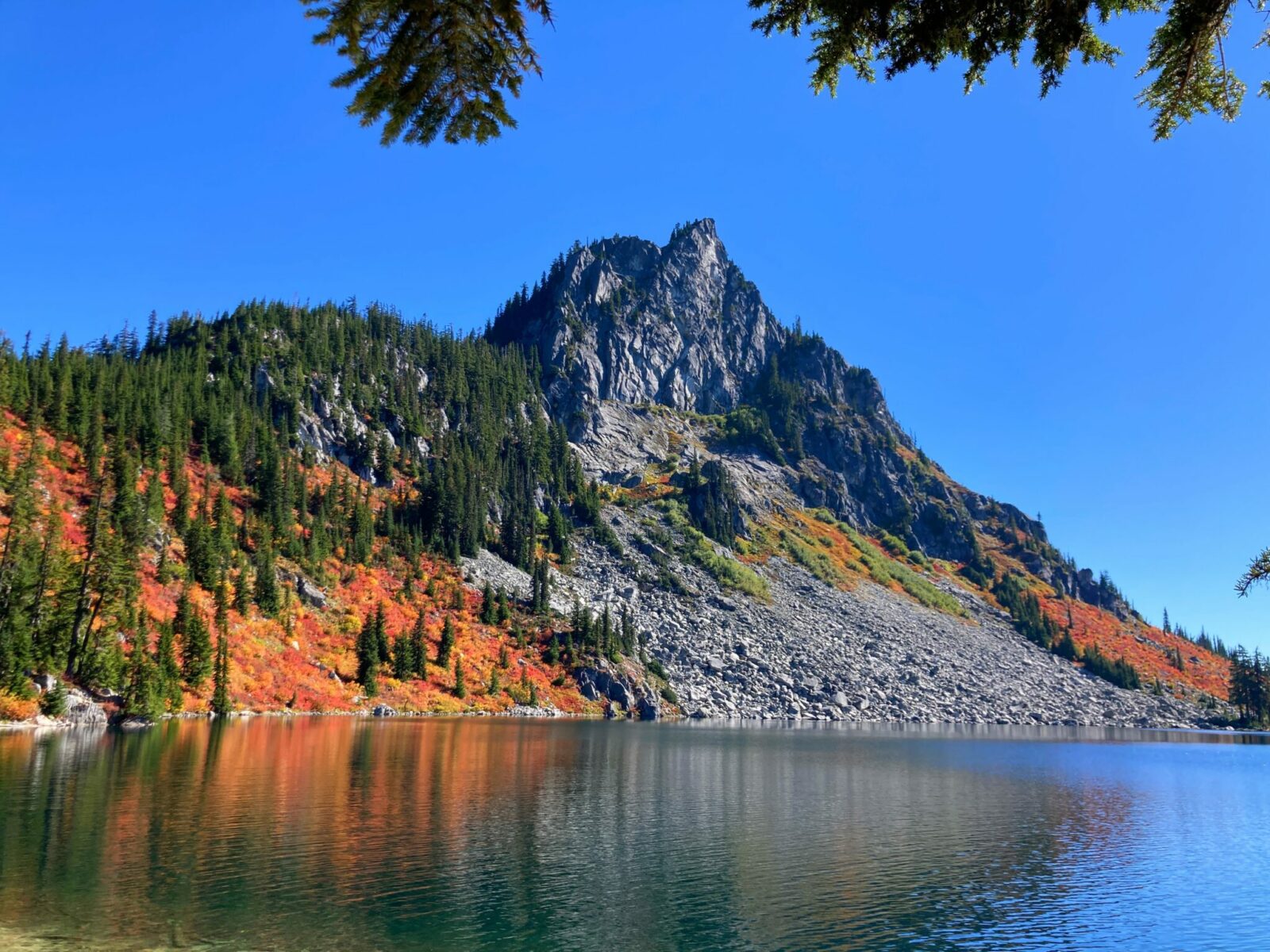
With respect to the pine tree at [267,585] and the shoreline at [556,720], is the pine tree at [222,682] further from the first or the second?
the pine tree at [267,585]

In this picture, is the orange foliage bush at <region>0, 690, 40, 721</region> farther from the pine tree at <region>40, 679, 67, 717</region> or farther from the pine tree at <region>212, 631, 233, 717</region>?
the pine tree at <region>212, 631, 233, 717</region>

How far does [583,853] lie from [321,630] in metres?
83.4

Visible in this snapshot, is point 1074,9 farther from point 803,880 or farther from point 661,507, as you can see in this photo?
point 661,507

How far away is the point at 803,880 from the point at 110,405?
125 m

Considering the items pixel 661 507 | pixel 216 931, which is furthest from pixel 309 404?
pixel 216 931

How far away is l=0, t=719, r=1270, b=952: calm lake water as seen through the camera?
72.2ft

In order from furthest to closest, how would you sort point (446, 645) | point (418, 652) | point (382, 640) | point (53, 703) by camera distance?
point (446, 645) < point (418, 652) < point (382, 640) < point (53, 703)

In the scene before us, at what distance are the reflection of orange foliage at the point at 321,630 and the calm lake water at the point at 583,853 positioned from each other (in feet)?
96.3

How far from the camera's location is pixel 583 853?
1207 inches

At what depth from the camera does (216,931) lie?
2014 centimetres

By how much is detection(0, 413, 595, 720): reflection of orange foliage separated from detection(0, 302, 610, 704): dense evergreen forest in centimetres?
169

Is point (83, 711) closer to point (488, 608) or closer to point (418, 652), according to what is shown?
point (418, 652)

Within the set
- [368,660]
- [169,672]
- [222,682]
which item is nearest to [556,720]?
[368,660]

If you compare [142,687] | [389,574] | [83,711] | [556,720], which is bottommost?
[556,720]
